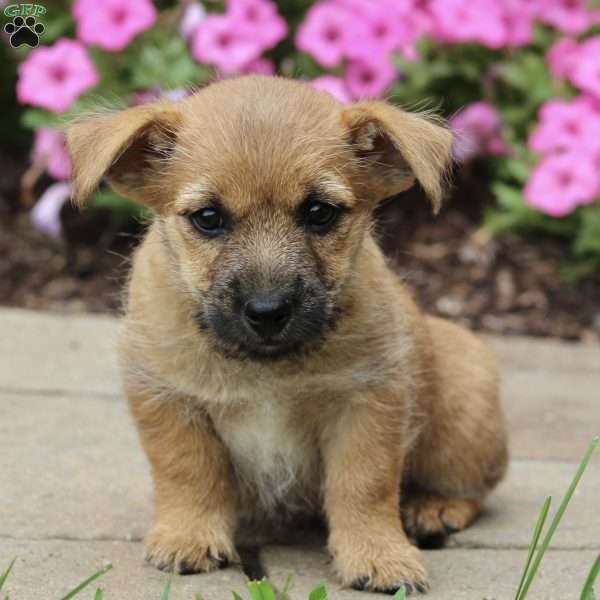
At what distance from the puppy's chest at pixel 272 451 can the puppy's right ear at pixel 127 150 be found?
81 centimetres

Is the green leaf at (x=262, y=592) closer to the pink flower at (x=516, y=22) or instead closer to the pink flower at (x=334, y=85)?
the pink flower at (x=334, y=85)

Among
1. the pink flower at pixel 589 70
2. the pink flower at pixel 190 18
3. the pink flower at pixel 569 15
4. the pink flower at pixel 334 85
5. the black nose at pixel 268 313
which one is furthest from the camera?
the pink flower at pixel 569 15

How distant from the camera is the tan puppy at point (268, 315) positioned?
375cm

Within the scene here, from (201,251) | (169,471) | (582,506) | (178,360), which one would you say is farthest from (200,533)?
(582,506)

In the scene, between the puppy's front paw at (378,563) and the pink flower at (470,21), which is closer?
the puppy's front paw at (378,563)

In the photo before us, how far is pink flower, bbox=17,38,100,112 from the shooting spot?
7.45 meters

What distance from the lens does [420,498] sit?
15.0 feet

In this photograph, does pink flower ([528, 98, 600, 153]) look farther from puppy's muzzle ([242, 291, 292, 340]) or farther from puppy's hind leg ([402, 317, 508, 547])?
puppy's muzzle ([242, 291, 292, 340])

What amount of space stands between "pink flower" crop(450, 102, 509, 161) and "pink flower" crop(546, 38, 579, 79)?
491 millimetres

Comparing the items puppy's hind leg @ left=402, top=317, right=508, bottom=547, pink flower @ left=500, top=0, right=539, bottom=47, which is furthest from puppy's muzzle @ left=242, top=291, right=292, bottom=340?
pink flower @ left=500, top=0, right=539, bottom=47

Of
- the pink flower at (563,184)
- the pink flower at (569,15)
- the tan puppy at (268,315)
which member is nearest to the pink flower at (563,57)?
the pink flower at (569,15)

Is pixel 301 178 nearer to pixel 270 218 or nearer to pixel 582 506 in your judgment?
pixel 270 218

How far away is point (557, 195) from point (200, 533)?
4.22 m
